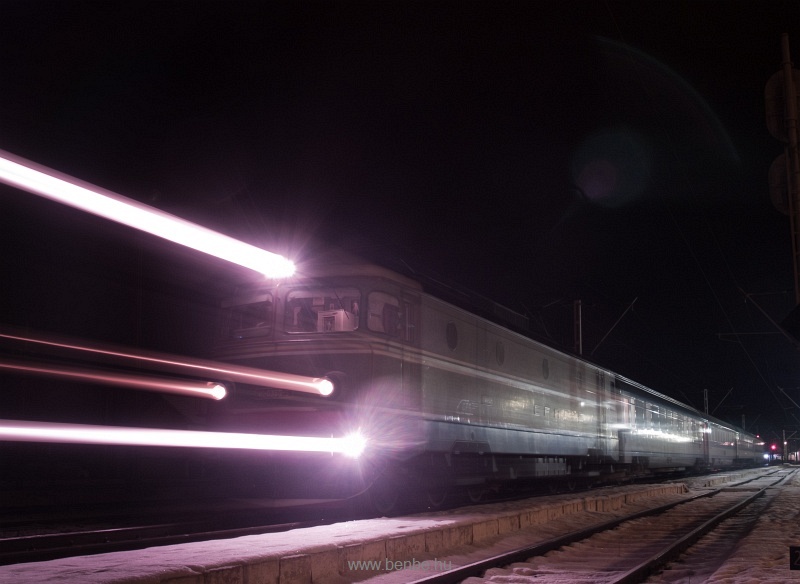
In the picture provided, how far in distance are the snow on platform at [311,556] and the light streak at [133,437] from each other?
2.75 ft

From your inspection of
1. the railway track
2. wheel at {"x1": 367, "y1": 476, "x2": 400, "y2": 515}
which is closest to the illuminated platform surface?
the railway track

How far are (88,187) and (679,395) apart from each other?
60.6 meters

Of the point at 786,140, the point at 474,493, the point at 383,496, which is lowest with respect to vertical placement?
the point at 474,493

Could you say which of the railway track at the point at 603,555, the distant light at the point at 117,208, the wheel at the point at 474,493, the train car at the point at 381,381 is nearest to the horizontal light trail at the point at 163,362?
the distant light at the point at 117,208

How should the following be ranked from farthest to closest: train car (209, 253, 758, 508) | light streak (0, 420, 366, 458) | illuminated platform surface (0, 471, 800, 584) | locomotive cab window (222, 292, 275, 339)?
locomotive cab window (222, 292, 275, 339)
train car (209, 253, 758, 508)
illuminated platform surface (0, 471, 800, 584)
light streak (0, 420, 366, 458)

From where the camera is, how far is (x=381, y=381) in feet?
32.6

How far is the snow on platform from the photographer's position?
200 inches

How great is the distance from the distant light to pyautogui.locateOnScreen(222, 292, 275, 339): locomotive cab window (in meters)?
3.86

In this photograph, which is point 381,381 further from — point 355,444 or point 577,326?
point 577,326

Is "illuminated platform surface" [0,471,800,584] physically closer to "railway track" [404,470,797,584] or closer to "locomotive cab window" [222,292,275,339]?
"railway track" [404,470,797,584]

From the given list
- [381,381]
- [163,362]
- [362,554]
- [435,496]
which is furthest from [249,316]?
[163,362]

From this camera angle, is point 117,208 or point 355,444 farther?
point 355,444

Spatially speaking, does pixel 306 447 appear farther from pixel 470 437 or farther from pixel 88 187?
pixel 470 437

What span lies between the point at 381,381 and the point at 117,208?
17.3 feet
